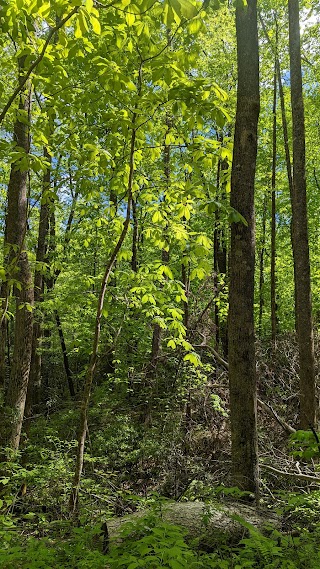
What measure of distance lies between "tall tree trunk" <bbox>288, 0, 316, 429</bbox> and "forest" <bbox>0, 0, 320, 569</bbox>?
29 millimetres

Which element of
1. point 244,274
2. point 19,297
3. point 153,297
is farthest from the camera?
point 19,297

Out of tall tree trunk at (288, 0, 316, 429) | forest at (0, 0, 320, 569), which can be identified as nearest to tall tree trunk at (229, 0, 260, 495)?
forest at (0, 0, 320, 569)

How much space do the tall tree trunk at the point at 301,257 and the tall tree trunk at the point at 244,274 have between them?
9.92 ft

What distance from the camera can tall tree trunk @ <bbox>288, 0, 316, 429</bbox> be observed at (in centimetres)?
695

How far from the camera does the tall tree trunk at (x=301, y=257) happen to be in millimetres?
6953

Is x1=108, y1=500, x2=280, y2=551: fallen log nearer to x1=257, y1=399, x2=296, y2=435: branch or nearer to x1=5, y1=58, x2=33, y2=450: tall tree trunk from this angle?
x1=257, y1=399, x2=296, y2=435: branch

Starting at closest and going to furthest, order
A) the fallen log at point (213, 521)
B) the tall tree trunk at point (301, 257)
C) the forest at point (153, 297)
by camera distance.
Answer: the forest at point (153, 297), the fallen log at point (213, 521), the tall tree trunk at point (301, 257)

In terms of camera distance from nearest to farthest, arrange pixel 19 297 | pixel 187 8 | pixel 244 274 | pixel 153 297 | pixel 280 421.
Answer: pixel 187 8
pixel 244 274
pixel 153 297
pixel 19 297
pixel 280 421

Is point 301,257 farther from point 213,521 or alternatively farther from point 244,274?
point 213,521

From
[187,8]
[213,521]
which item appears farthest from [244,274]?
[187,8]

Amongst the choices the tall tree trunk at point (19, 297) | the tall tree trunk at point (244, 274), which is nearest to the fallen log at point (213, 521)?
the tall tree trunk at point (244, 274)

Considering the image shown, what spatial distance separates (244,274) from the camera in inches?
169

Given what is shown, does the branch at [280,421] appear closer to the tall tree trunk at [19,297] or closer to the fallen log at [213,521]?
the fallen log at [213,521]

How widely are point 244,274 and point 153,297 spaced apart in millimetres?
1224
